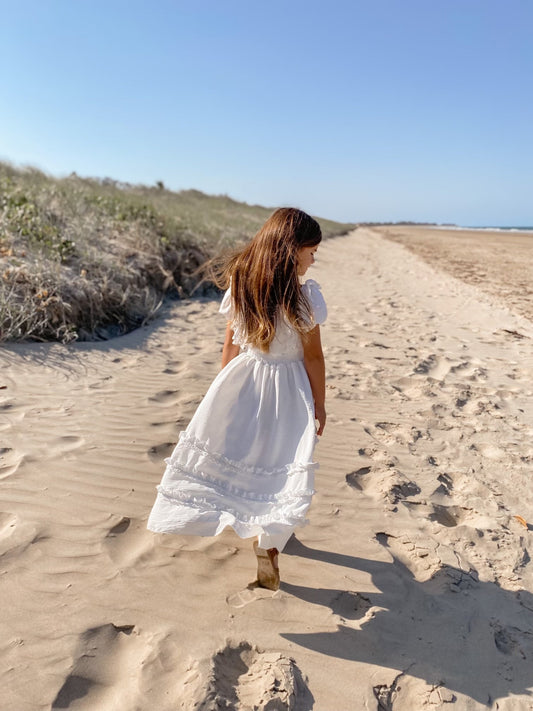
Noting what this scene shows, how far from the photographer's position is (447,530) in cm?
291

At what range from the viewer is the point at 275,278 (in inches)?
93.4

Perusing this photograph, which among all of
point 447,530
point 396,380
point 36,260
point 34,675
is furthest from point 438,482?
point 36,260

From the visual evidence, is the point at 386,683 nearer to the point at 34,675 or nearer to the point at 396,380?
the point at 34,675

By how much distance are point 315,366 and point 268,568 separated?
90cm

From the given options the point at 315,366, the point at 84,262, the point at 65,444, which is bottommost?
the point at 65,444

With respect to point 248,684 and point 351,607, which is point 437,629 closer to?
point 351,607

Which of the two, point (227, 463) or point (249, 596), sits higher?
point (227, 463)

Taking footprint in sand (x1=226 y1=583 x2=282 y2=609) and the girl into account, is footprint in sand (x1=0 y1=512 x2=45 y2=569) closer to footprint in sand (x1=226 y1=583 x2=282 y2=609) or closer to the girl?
the girl

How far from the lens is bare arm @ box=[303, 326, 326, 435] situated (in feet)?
8.07

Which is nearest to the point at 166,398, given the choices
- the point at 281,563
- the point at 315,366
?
the point at 281,563

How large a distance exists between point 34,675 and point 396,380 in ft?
13.0

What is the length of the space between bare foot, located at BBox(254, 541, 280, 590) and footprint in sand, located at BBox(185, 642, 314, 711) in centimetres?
33

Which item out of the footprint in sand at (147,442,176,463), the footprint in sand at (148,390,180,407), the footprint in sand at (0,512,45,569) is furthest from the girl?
the footprint in sand at (148,390,180,407)

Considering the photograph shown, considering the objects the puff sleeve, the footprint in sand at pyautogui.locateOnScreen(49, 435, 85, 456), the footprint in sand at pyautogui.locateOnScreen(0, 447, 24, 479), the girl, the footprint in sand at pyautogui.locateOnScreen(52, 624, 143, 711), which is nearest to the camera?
the footprint in sand at pyautogui.locateOnScreen(52, 624, 143, 711)
